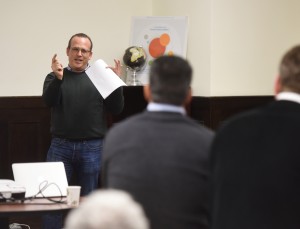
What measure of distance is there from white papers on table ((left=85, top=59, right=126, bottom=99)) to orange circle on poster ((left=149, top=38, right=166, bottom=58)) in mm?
1685

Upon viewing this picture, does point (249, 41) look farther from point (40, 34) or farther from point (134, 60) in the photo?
point (40, 34)

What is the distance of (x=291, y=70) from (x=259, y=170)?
0.40 metres

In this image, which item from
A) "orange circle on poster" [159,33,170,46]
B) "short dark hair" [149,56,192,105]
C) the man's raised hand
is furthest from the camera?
"orange circle on poster" [159,33,170,46]

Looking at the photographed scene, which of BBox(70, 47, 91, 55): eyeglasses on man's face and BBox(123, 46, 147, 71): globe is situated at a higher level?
BBox(70, 47, 91, 55): eyeglasses on man's face

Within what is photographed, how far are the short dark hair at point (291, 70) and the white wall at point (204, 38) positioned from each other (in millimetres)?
3724

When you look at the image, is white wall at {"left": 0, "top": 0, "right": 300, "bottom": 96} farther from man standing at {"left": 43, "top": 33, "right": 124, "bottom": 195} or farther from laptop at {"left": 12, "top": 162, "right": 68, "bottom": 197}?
laptop at {"left": 12, "top": 162, "right": 68, "bottom": 197}

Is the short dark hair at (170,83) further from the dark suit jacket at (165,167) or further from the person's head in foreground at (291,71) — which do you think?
the person's head in foreground at (291,71)

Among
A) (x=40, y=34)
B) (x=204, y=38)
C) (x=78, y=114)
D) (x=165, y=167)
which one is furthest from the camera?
(x=40, y=34)

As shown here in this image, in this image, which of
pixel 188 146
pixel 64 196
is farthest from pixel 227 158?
pixel 64 196

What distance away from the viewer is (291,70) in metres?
2.45

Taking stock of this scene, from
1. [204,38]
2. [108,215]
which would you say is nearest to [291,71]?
[108,215]

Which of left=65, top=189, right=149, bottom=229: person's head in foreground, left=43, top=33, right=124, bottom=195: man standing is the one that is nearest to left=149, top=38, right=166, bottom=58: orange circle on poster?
left=43, top=33, right=124, bottom=195: man standing

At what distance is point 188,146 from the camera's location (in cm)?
240

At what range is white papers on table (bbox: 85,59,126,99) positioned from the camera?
4.95m
